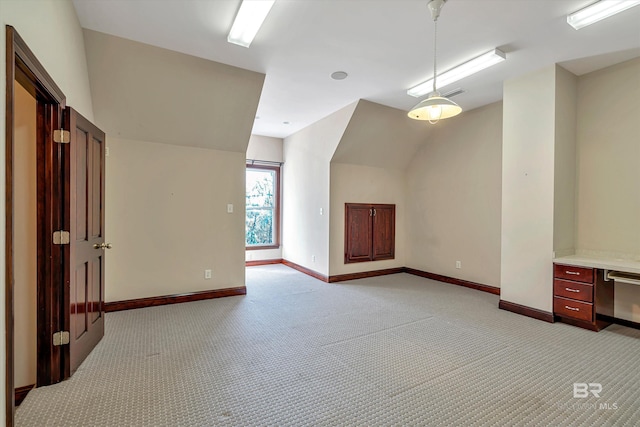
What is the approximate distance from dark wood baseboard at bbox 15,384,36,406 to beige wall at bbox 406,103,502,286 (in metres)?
5.21

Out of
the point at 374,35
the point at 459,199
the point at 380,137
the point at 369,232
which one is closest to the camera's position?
the point at 374,35

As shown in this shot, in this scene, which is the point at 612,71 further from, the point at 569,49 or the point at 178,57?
the point at 178,57

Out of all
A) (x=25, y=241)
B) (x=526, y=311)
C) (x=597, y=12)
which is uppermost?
(x=597, y=12)

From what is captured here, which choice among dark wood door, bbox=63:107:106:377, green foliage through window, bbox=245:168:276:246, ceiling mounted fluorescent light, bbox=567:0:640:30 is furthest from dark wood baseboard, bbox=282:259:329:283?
ceiling mounted fluorescent light, bbox=567:0:640:30

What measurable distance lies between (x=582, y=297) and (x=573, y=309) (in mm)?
162

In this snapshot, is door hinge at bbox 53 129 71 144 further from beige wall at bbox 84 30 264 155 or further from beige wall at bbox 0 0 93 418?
beige wall at bbox 84 30 264 155

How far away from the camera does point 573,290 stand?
316cm

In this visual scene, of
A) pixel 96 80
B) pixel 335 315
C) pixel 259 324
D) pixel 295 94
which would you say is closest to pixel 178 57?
pixel 96 80

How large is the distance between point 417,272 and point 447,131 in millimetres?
2605

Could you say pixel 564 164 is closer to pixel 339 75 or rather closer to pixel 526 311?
pixel 526 311

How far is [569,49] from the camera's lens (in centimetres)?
296

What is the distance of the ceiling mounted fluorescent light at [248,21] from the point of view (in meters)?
2.30

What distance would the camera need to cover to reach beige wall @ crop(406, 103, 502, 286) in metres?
4.57

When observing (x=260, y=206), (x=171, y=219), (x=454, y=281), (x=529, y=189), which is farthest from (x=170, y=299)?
(x=529, y=189)
